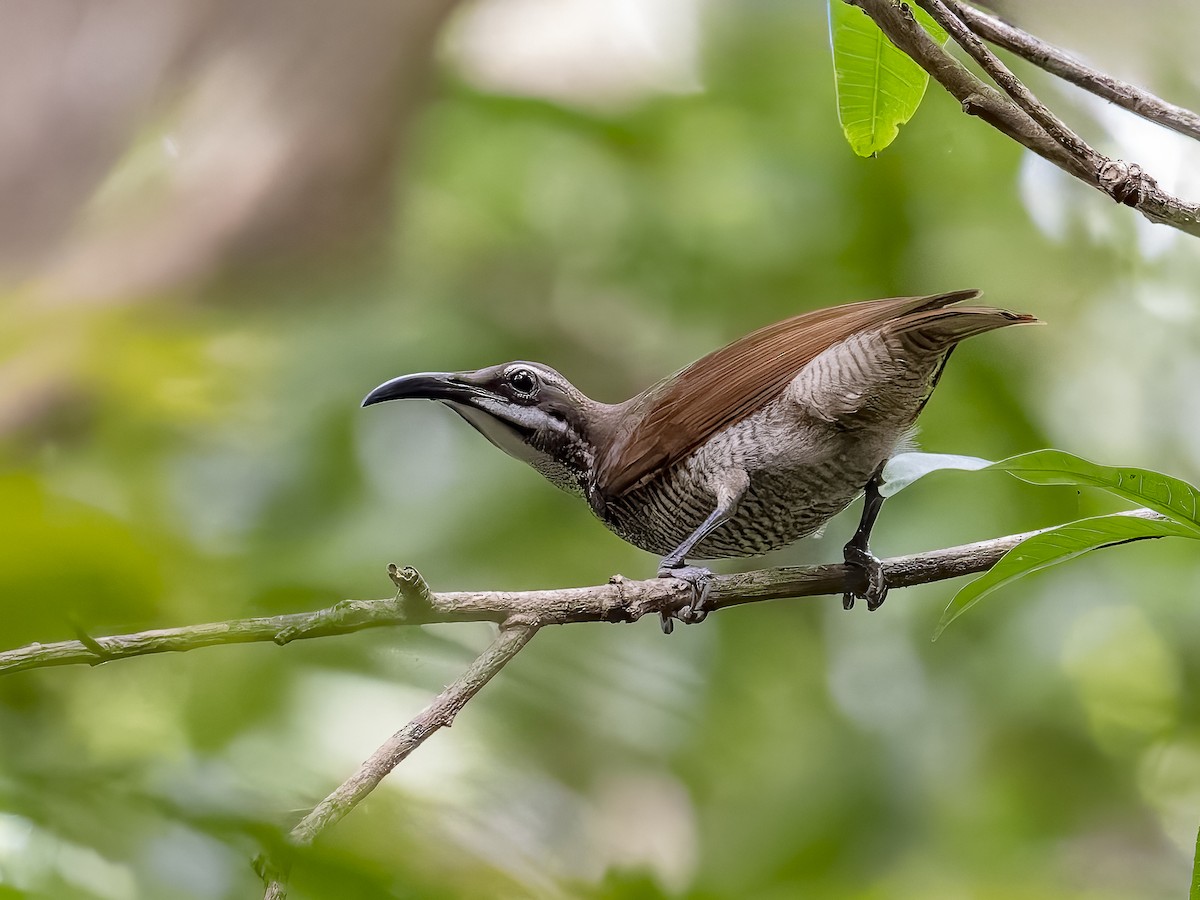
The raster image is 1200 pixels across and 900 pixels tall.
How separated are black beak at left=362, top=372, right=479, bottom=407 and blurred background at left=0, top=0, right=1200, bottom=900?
1.17 ft

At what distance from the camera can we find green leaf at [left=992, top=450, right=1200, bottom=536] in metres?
1.14

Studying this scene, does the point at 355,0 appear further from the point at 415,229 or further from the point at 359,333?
the point at 359,333

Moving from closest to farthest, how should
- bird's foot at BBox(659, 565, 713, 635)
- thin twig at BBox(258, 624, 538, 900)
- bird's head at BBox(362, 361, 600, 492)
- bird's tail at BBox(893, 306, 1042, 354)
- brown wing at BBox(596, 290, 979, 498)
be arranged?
thin twig at BBox(258, 624, 538, 900) < bird's tail at BBox(893, 306, 1042, 354) < bird's foot at BBox(659, 565, 713, 635) < brown wing at BBox(596, 290, 979, 498) < bird's head at BBox(362, 361, 600, 492)

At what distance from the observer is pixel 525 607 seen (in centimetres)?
130

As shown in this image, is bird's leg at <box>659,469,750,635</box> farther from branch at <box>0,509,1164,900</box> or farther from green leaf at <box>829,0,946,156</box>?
green leaf at <box>829,0,946,156</box>

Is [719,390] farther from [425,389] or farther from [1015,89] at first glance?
[1015,89]

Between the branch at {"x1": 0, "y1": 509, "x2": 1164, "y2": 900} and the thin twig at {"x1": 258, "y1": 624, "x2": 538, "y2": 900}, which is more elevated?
the branch at {"x1": 0, "y1": 509, "x2": 1164, "y2": 900}

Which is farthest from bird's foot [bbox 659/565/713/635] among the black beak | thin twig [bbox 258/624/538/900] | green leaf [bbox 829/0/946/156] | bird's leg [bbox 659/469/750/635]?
green leaf [bbox 829/0/946/156]

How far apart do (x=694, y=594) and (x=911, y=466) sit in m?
0.40

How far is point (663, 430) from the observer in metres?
1.85

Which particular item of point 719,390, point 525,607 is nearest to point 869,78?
point 719,390

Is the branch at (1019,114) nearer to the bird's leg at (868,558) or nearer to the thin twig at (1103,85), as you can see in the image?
the thin twig at (1103,85)

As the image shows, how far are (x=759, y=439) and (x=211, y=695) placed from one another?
1076 mm

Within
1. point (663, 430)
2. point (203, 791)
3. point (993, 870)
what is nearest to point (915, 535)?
point (993, 870)
